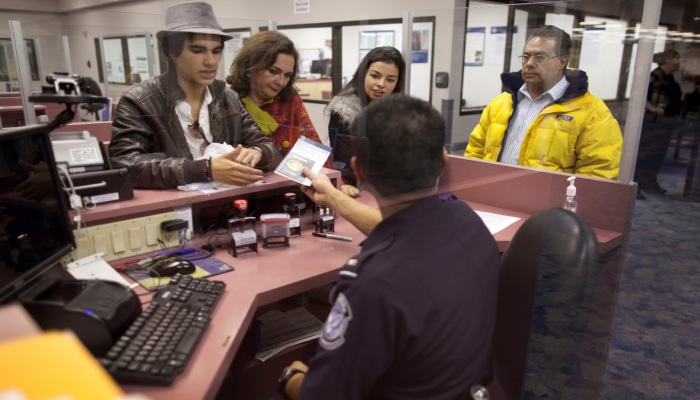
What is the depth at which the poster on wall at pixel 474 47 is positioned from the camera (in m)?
4.36

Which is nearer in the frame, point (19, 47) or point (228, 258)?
point (228, 258)

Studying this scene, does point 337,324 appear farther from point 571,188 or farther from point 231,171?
point 571,188

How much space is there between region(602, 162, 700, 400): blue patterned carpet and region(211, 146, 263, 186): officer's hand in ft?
5.42

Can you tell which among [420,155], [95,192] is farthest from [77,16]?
[420,155]

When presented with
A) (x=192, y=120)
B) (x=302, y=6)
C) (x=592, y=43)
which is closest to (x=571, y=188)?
(x=192, y=120)

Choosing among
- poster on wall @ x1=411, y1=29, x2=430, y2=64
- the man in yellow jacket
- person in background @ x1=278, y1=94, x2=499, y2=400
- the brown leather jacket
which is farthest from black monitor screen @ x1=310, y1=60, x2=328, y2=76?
person in background @ x1=278, y1=94, x2=499, y2=400

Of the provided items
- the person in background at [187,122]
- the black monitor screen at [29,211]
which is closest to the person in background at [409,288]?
the black monitor screen at [29,211]

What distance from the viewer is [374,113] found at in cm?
96

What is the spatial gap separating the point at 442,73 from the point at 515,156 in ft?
8.15

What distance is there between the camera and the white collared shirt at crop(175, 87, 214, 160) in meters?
1.72

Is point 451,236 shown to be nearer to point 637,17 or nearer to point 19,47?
point 637,17

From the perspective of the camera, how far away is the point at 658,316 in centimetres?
254

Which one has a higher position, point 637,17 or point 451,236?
point 637,17

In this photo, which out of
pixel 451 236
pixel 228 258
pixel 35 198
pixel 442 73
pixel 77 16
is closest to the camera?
pixel 451 236
